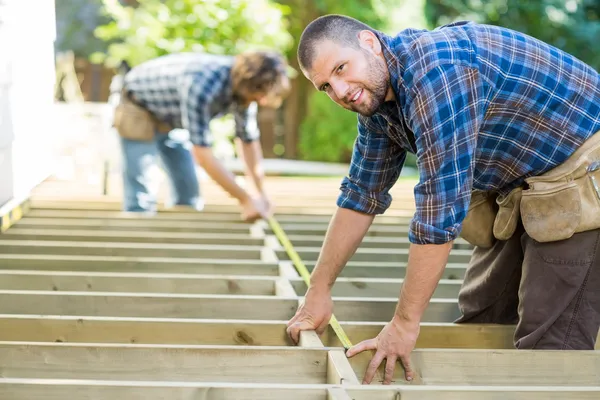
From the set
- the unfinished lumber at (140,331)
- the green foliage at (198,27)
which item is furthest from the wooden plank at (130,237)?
the green foliage at (198,27)

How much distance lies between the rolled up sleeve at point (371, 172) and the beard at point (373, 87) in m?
0.31

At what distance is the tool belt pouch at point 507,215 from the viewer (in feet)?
8.61

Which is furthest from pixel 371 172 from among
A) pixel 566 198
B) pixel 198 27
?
pixel 198 27

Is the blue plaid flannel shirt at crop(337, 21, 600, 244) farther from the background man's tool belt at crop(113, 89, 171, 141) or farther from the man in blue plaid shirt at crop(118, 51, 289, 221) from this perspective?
the background man's tool belt at crop(113, 89, 171, 141)

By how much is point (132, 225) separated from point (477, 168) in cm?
254

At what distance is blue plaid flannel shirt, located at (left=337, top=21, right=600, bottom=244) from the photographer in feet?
7.09

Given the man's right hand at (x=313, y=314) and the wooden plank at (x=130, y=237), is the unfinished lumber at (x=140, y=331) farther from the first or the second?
the wooden plank at (x=130, y=237)

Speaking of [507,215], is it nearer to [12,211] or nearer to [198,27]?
[12,211]

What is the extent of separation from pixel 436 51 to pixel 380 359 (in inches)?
32.4

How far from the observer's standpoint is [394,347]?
90.4 inches

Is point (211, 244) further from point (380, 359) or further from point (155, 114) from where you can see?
point (380, 359)

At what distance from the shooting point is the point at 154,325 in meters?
2.63

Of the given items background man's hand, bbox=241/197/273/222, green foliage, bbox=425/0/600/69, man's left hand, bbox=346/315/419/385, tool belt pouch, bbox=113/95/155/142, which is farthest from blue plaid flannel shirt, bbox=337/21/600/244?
green foliage, bbox=425/0/600/69

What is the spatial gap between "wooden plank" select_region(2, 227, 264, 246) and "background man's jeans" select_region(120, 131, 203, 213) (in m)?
0.70
